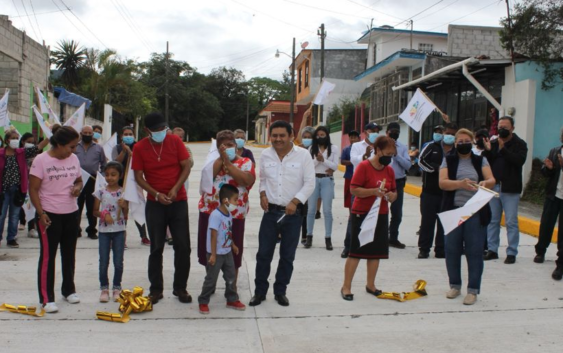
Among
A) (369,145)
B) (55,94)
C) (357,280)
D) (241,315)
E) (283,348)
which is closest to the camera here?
(283,348)

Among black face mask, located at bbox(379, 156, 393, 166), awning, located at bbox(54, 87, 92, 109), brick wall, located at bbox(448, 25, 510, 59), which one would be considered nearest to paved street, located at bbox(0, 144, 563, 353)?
black face mask, located at bbox(379, 156, 393, 166)

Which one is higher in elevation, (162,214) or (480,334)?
(162,214)

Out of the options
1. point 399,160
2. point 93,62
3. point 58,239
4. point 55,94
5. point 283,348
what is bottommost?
point 283,348

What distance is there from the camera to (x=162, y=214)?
562cm

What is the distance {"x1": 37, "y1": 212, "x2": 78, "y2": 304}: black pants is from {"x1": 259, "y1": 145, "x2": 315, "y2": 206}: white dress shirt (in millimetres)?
1986

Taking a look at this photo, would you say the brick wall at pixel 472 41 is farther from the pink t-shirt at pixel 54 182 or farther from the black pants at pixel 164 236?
the pink t-shirt at pixel 54 182

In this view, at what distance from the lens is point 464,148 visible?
19.4 feet

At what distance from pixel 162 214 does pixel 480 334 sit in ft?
10.5

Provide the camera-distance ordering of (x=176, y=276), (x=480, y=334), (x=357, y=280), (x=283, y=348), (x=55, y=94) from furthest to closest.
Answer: (x=55, y=94), (x=357, y=280), (x=176, y=276), (x=480, y=334), (x=283, y=348)

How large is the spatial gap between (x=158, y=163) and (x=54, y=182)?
100cm

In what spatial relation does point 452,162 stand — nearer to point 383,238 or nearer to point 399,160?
point 383,238

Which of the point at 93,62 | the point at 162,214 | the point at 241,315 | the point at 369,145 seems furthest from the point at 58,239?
the point at 93,62

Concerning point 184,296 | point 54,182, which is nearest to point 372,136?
point 184,296

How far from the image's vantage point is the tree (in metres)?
12.6
